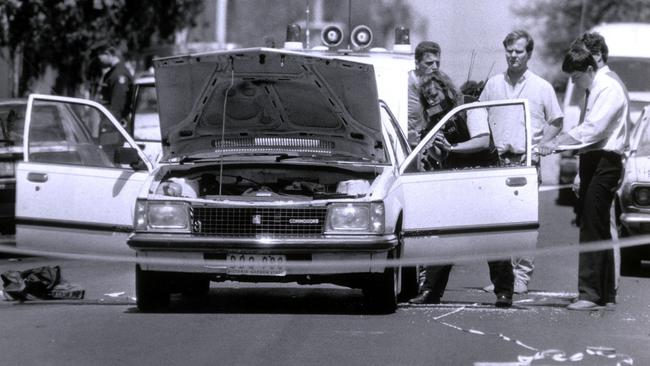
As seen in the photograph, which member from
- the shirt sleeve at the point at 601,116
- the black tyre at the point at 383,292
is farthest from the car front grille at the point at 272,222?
the shirt sleeve at the point at 601,116

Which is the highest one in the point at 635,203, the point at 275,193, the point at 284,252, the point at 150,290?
the point at 275,193

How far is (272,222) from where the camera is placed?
422 inches

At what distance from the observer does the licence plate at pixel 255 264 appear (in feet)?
35.1

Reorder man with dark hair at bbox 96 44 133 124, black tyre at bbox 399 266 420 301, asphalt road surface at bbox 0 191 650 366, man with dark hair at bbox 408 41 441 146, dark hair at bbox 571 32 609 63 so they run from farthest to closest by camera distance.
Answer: man with dark hair at bbox 96 44 133 124 < man with dark hair at bbox 408 41 441 146 < black tyre at bbox 399 266 420 301 < dark hair at bbox 571 32 609 63 < asphalt road surface at bbox 0 191 650 366

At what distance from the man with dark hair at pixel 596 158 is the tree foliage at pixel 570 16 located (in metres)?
26.7

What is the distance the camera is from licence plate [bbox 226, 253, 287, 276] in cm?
1069

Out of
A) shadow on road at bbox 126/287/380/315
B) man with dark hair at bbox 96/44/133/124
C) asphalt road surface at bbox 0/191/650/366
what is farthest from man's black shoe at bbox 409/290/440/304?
man with dark hair at bbox 96/44/133/124

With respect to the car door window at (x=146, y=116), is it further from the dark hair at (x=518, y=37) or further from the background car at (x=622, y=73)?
the dark hair at (x=518, y=37)

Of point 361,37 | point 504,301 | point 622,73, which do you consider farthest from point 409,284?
point 622,73

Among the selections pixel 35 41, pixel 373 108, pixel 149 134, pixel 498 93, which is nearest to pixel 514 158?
pixel 498 93

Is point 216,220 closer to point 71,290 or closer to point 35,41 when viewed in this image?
point 71,290

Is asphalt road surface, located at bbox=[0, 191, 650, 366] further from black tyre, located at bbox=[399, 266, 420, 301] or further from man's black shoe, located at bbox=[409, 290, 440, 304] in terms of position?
black tyre, located at bbox=[399, 266, 420, 301]

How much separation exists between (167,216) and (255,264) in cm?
67

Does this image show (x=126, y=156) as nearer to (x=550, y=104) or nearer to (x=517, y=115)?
(x=517, y=115)
